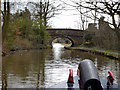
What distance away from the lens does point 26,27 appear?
3378cm

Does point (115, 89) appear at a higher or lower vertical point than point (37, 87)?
higher

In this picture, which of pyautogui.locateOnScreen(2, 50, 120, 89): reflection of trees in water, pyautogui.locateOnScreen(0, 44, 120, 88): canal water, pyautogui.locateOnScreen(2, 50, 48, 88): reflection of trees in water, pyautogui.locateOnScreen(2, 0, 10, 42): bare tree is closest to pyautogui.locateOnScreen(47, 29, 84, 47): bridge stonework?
pyautogui.locateOnScreen(2, 0, 10, 42): bare tree

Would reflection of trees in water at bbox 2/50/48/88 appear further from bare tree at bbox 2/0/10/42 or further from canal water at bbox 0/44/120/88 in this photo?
bare tree at bbox 2/0/10/42

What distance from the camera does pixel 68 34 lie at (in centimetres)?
4572

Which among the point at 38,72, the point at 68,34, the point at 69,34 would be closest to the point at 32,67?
the point at 38,72

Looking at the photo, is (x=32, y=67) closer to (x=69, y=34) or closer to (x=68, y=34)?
(x=68, y=34)

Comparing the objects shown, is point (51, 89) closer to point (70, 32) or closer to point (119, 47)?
point (119, 47)

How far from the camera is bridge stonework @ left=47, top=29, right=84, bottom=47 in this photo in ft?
147

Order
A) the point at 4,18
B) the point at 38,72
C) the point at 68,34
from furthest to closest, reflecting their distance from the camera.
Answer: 1. the point at 68,34
2. the point at 4,18
3. the point at 38,72

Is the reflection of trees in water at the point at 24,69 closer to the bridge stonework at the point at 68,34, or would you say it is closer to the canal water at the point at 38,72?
the canal water at the point at 38,72

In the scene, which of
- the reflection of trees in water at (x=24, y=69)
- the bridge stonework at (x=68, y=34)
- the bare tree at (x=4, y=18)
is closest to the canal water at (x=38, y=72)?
the reflection of trees in water at (x=24, y=69)

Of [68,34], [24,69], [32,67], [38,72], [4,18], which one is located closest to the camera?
[38,72]

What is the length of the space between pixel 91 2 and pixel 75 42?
43.8 m

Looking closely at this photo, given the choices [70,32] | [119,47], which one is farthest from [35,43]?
[119,47]
